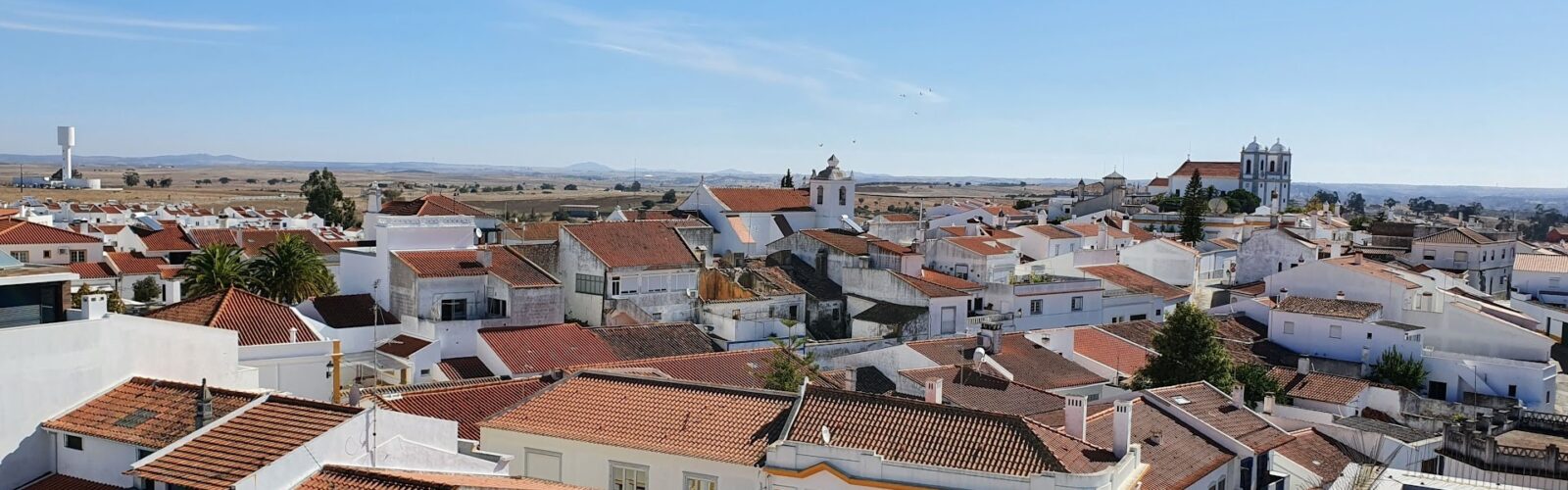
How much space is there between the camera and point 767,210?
63844mm

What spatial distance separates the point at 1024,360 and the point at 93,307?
2650 centimetres

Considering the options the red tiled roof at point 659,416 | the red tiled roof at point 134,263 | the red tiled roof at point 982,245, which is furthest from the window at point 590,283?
the red tiled roof at point 134,263

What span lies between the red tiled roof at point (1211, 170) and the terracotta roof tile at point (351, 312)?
10266 centimetres

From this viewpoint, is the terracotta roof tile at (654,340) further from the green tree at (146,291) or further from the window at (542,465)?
Answer: the green tree at (146,291)

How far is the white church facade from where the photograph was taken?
61.2 m

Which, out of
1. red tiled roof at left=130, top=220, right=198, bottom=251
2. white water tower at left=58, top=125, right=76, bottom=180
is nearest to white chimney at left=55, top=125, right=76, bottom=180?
white water tower at left=58, top=125, right=76, bottom=180

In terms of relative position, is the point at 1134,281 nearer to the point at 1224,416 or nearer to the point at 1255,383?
the point at 1255,383

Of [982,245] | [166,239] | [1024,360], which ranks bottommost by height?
[1024,360]

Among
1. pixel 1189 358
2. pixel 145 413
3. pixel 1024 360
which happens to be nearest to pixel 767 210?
pixel 1024 360

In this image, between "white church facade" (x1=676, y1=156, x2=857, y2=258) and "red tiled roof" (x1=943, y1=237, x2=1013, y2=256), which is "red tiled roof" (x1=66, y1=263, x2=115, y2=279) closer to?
"white church facade" (x1=676, y1=156, x2=857, y2=258)

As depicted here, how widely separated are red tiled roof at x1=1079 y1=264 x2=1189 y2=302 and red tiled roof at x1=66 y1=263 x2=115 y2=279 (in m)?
47.0

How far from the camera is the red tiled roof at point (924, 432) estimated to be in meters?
19.9

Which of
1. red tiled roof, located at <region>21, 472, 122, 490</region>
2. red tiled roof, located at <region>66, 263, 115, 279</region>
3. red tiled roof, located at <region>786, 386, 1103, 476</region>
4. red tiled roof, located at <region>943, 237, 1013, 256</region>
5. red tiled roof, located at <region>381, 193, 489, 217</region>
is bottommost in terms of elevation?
red tiled roof, located at <region>66, 263, 115, 279</region>

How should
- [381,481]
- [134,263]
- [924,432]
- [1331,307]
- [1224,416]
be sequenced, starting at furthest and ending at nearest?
[134,263] → [1331,307] → [1224,416] → [924,432] → [381,481]
